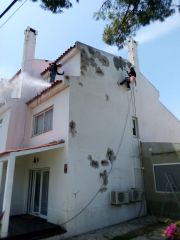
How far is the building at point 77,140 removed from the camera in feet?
34.5

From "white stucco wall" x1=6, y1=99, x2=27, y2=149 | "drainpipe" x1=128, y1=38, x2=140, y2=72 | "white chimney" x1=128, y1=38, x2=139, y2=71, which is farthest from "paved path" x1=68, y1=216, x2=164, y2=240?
"white chimney" x1=128, y1=38, x2=139, y2=71

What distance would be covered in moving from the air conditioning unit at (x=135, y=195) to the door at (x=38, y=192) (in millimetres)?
4795

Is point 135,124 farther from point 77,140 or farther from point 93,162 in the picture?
point 77,140

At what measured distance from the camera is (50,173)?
38.2ft

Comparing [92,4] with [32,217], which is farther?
[32,217]

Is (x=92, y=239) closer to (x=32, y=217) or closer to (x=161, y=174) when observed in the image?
(x=32, y=217)

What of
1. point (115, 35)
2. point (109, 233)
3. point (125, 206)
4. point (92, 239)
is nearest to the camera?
point (92, 239)

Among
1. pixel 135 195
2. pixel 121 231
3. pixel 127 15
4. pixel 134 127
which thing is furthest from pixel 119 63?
pixel 121 231

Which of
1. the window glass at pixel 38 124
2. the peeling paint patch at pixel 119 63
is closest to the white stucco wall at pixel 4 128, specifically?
the window glass at pixel 38 124

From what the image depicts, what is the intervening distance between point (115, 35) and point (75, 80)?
3.13 meters

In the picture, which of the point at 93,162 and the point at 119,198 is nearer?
the point at 93,162

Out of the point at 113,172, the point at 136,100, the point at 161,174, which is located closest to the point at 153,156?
the point at 161,174

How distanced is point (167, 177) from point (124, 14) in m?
9.04

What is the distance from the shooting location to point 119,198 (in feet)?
38.4
